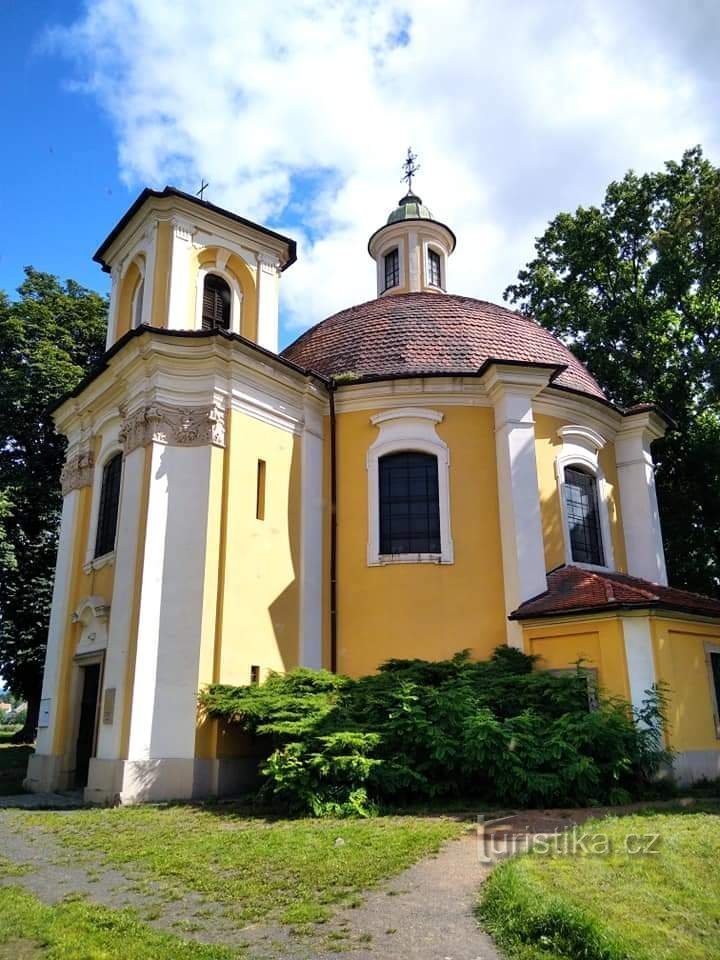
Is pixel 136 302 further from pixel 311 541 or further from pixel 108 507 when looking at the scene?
pixel 311 541

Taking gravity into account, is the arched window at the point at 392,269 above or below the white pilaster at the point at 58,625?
above

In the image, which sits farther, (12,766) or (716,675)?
(12,766)

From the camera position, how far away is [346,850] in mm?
7551

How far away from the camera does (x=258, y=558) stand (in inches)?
563

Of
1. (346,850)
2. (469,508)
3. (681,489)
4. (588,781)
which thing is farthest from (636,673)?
(681,489)

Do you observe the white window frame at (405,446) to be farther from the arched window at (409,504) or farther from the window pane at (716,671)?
the window pane at (716,671)

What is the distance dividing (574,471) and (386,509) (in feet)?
14.4

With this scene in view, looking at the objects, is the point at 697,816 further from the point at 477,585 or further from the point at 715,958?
the point at 477,585

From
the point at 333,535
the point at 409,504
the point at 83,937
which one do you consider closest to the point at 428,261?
the point at 409,504

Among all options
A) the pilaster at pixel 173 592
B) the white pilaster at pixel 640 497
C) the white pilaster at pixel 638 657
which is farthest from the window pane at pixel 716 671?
the pilaster at pixel 173 592

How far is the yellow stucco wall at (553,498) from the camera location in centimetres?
1596

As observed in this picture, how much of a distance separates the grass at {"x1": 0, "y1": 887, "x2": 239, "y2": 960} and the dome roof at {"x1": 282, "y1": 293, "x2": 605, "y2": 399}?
12384 mm

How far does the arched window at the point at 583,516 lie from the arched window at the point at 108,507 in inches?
366

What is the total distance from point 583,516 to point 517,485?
2462mm
